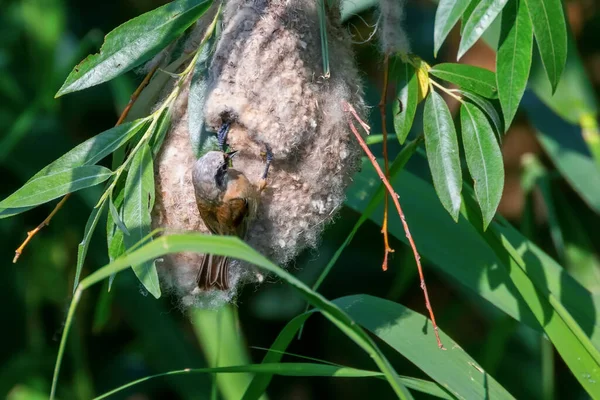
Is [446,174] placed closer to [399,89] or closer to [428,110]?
[428,110]

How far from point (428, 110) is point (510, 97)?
0.19 metres

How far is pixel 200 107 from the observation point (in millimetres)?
1316

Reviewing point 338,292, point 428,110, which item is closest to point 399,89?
point 428,110

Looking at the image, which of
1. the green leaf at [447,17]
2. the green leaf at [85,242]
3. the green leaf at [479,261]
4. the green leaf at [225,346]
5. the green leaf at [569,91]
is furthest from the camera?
the green leaf at [225,346]

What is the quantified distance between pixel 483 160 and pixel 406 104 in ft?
0.55

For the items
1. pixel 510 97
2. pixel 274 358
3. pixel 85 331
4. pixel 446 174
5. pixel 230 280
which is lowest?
pixel 85 331

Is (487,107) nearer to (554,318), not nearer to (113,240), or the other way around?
(554,318)

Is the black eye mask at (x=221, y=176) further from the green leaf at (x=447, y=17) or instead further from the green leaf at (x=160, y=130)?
the green leaf at (x=447, y=17)

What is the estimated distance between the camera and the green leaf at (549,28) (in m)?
1.13

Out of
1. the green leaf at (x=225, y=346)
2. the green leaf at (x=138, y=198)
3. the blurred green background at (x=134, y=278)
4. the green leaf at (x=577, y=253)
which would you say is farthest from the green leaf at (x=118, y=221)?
the green leaf at (x=577, y=253)

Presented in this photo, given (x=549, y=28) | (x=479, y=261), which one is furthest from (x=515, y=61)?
(x=479, y=261)

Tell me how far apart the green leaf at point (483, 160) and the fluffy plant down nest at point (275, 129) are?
0.22m

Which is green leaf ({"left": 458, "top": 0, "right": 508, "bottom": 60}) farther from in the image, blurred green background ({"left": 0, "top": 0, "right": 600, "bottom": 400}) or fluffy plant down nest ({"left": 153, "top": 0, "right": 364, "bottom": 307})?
blurred green background ({"left": 0, "top": 0, "right": 600, "bottom": 400})

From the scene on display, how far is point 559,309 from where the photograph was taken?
1.39 metres
